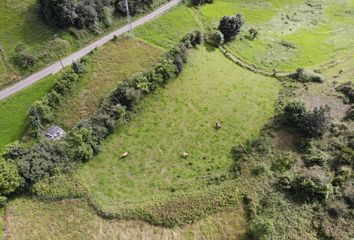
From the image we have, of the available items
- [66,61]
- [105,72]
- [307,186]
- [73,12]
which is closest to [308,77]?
[307,186]


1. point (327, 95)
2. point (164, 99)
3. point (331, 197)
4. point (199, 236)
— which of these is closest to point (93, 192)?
point (199, 236)

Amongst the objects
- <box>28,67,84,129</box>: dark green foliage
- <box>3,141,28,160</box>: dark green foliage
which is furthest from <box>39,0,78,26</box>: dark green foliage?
<box>3,141,28,160</box>: dark green foliage

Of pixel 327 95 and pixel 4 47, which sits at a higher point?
pixel 4 47

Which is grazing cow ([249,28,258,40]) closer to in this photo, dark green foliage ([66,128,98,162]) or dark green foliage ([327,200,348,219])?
dark green foliage ([327,200,348,219])

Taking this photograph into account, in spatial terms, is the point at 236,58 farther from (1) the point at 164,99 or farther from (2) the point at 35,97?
(2) the point at 35,97

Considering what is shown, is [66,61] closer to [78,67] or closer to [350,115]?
[78,67]

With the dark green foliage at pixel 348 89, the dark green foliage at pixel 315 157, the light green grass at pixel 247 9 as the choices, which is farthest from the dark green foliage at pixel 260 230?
the light green grass at pixel 247 9

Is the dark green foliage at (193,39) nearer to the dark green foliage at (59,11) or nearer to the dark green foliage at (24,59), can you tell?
the dark green foliage at (59,11)

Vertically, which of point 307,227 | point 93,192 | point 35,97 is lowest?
point 307,227
